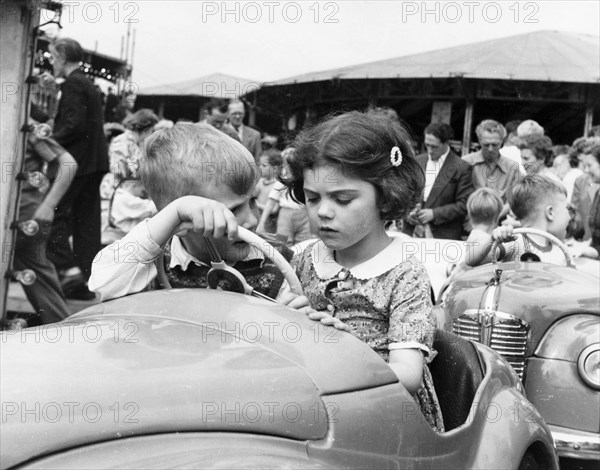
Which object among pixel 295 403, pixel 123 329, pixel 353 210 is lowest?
pixel 295 403

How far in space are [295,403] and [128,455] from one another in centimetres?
37

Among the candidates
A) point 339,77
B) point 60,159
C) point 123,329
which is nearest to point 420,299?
point 123,329

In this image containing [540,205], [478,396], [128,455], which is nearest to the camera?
[128,455]

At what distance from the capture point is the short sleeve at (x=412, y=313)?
234 cm

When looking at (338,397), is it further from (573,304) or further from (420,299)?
(573,304)

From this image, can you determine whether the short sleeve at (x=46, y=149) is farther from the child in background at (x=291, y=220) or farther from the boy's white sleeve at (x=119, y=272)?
the boy's white sleeve at (x=119, y=272)

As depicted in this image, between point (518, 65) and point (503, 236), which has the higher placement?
point (518, 65)

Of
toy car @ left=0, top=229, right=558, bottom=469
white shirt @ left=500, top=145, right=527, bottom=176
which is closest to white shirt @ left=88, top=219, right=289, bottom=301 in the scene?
toy car @ left=0, top=229, right=558, bottom=469

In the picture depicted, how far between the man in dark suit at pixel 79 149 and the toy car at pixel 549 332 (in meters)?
3.46

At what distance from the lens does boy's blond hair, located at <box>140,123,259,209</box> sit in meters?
2.46

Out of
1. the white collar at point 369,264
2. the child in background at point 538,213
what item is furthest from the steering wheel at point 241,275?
the child in background at point 538,213

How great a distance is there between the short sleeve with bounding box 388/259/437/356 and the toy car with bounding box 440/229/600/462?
1.55 m

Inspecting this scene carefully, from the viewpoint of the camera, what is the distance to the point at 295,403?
165cm

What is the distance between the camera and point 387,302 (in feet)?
8.24
